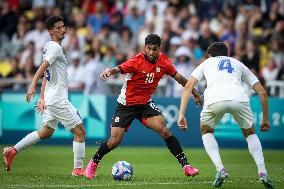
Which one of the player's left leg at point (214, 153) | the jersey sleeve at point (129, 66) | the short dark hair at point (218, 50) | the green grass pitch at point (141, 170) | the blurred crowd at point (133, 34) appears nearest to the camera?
the player's left leg at point (214, 153)

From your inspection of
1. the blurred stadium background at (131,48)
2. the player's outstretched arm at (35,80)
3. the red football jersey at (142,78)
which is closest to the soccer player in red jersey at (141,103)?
the red football jersey at (142,78)

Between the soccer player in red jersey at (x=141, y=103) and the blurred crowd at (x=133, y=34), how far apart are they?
364 inches

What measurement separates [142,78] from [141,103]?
41 cm

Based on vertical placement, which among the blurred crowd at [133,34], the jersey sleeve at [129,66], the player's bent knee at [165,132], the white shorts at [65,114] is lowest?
the player's bent knee at [165,132]

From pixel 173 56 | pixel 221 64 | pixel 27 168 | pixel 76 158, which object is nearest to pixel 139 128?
pixel 173 56

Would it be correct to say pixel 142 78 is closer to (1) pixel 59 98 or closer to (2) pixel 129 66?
(2) pixel 129 66

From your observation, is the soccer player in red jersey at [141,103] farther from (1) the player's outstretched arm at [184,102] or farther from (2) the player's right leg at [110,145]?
(1) the player's outstretched arm at [184,102]

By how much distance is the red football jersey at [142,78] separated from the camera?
12898mm

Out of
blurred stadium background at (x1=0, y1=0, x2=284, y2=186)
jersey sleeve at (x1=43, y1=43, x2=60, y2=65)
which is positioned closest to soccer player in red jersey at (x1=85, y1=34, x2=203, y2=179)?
jersey sleeve at (x1=43, y1=43, x2=60, y2=65)

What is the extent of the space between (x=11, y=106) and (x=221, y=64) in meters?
11.3

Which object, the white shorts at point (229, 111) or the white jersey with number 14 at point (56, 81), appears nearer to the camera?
the white shorts at point (229, 111)

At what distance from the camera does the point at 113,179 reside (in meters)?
12.6

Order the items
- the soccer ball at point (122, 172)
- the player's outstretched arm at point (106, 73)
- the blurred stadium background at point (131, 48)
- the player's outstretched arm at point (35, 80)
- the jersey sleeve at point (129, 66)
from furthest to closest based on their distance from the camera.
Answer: the blurred stadium background at point (131, 48)
the jersey sleeve at point (129, 66)
the soccer ball at point (122, 172)
the player's outstretched arm at point (35, 80)
the player's outstretched arm at point (106, 73)

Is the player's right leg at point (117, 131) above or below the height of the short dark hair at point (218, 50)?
below
